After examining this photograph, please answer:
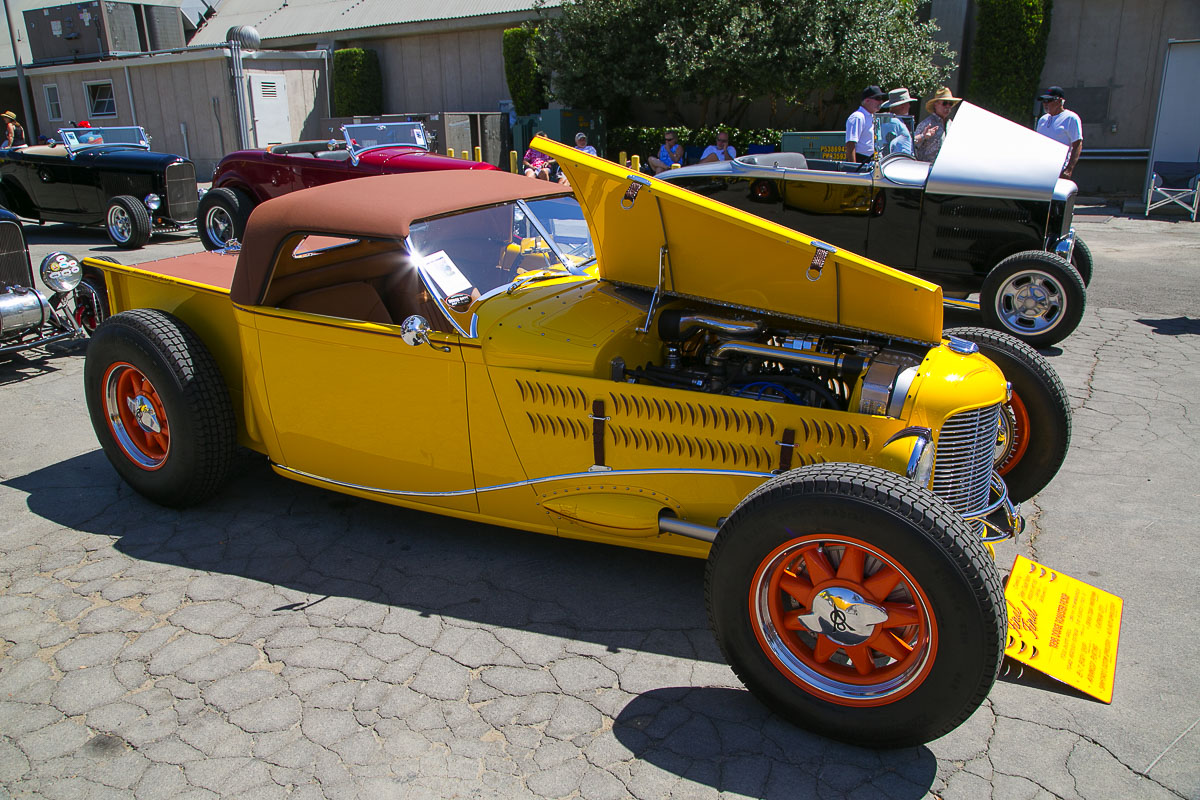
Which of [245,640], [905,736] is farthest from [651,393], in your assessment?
[245,640]

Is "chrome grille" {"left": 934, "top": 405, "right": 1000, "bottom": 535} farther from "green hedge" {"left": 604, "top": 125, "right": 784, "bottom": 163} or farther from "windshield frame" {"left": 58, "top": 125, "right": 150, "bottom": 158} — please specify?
"green hedge" {"left": 604, "top": 125, "right": 784, "bottom": 163}

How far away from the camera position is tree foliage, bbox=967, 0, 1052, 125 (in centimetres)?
1681

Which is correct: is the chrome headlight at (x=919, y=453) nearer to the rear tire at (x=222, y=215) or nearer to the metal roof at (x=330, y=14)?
the rear tire at (x=222, y=215)

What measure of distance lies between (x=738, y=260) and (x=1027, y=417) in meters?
1.72

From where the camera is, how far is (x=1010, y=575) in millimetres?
3373

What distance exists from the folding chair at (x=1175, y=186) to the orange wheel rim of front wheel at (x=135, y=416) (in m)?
16.0

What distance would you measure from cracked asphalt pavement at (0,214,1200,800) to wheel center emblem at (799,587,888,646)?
0.38m

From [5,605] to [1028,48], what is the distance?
19341 mm

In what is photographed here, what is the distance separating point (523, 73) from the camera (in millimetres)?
21312

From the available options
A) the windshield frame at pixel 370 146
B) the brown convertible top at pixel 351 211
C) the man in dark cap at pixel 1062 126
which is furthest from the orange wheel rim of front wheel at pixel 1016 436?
the windshield frame at pixel 370 146

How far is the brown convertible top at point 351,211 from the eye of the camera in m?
3.69

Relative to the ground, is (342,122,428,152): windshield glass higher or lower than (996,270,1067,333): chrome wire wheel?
higher

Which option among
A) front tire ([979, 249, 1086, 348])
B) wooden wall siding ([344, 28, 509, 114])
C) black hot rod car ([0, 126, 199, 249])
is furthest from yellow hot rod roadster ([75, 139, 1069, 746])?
wooden wall siding ([344, 28, 509, 114])

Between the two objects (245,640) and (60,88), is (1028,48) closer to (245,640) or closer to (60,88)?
(245,640)
